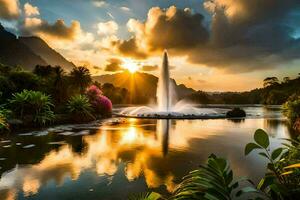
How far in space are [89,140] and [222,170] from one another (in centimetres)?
1480

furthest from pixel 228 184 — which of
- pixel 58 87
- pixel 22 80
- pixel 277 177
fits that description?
pixel 58 87

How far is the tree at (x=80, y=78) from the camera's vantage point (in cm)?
4819

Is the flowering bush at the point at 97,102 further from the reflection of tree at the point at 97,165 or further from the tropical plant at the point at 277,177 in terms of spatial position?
the tropical plant at the point at 277,177

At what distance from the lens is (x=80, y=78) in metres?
48.1

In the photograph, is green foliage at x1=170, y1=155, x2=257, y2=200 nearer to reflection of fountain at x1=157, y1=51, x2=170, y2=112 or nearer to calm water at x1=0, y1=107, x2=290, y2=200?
calm water at x1=0, y1=107, x2=290, y2=200

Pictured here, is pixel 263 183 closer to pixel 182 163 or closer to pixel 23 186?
pixel 23 186

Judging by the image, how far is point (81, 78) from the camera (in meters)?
48.2

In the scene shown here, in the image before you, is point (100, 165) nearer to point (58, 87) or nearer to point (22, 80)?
point (22, 80)

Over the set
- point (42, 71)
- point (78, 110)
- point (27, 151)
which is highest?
point (42, 71)

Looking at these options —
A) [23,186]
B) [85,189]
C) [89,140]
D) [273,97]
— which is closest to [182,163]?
[85,189]

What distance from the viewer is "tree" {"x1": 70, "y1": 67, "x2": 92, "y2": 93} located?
48.2 metres

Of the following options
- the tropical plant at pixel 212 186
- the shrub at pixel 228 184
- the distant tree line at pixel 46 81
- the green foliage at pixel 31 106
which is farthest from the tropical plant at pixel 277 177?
the green foliage at pixel 31 106

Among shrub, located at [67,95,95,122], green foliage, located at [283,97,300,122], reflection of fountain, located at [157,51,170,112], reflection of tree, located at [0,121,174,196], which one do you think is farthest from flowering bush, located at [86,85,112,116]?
green foliage, located at [283,97,300,122]

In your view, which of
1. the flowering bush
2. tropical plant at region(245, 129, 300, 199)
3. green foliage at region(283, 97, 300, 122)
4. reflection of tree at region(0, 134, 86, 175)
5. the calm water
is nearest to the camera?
tropical plant at region(245, 129, 300, 199)
